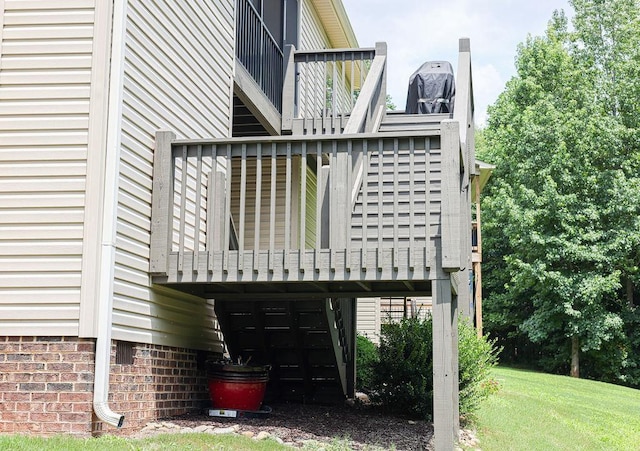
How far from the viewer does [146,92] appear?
7.20 meters

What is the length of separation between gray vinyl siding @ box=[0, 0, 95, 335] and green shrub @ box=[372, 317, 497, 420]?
4785 mm

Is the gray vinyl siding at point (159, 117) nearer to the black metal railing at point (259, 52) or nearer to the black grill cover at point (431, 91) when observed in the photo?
the black metal railing at point (259, 52)

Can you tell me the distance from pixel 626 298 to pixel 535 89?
780 cm

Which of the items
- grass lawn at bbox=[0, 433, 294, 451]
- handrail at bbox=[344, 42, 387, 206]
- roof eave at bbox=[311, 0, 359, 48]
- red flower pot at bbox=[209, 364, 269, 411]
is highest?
roof eave at bbox=[311, 0, 359, 48]

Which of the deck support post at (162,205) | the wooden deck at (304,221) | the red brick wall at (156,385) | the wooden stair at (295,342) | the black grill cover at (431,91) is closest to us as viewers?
the red brick wall at (156,385)

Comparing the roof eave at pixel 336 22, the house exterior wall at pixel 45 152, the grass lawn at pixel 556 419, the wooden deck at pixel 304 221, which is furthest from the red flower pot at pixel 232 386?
the roof eave at pixel 336 22

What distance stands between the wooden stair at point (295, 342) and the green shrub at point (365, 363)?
31 cm

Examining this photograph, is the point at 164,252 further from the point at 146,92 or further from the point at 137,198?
the point at 146,92

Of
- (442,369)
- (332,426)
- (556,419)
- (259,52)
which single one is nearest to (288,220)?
(442,369)

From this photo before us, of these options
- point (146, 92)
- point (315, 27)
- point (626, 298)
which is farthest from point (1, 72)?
point (626, 298)

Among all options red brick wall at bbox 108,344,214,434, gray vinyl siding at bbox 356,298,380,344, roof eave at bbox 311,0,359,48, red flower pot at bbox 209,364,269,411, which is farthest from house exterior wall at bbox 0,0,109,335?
gray vinyl siding at bbox 356,298,380,344

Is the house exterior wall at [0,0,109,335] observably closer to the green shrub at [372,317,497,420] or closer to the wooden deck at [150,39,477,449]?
the wooden deck at [150,39,477,449]

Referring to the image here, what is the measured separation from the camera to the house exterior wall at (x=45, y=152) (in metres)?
6.14

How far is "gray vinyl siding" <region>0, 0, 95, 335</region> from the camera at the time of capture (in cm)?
614
